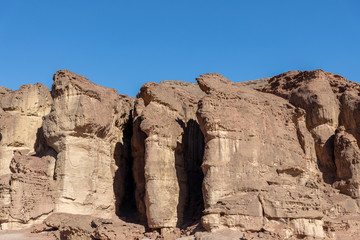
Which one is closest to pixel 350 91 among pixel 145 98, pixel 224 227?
pixel 145 98

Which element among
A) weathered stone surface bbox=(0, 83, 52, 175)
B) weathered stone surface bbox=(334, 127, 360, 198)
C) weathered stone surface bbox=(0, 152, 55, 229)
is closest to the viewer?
weathered stone surface bbox=(0, 152, 55, 229)

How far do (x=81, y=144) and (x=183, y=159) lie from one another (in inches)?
176

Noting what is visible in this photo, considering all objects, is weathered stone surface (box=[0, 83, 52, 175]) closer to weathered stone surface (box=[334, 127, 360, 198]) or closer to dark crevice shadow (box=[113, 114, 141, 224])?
dark crevice shadow (box=[113, 114, 141, 224])

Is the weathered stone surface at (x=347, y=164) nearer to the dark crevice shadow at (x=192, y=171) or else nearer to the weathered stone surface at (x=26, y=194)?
the dark crevice shadow at (x=192, y=171)

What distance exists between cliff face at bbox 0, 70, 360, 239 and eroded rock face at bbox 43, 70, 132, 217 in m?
0.05

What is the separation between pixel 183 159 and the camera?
24516mm

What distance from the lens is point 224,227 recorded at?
63.3ft

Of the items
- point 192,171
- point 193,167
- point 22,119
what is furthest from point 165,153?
point 22,119

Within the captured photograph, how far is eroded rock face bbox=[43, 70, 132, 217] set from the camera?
22875mm

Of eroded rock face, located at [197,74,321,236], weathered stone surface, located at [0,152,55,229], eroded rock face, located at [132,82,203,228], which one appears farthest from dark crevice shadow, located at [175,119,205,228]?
weathered stone surface, located at [0,152,55,229]

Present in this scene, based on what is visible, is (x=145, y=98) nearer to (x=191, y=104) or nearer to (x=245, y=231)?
(x=191, y=104)

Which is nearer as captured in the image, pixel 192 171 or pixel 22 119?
pixel 192 171

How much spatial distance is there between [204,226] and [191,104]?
366 inches

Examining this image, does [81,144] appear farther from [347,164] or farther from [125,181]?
[347,164]
